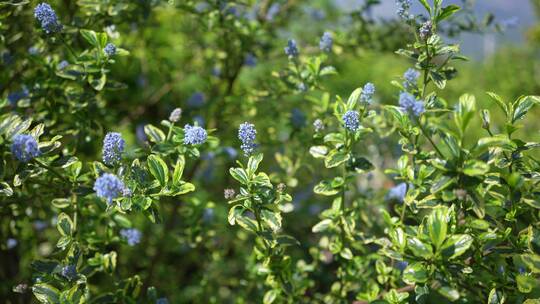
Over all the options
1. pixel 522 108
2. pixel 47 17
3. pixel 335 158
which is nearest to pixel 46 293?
pixel 47 17

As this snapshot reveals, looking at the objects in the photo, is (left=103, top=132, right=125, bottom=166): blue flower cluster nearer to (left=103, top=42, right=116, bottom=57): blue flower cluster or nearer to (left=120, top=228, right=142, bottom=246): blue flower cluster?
(left=103, top=42, right=116, bottom=57): blue flower cluster

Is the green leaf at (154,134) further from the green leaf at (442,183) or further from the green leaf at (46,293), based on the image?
the green leaf at (442,183)

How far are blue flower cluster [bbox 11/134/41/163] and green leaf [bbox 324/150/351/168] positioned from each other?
2.72ft

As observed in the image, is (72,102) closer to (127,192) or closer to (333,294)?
(127,192)

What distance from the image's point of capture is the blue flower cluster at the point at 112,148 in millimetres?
1293

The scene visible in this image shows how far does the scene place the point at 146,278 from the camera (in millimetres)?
2348

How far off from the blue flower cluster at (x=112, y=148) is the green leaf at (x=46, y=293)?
42 cm

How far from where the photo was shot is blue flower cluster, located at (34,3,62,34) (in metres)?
1.43

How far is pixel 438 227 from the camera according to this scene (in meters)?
1.18

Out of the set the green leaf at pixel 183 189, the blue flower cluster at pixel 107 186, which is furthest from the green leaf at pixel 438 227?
the blue flower cluster at pixel 107 186

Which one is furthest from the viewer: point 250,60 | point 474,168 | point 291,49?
point 250,60

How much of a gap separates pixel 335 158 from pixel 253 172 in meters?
0.30

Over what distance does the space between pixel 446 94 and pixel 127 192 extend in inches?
210

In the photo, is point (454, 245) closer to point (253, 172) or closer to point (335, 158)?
point (335, 158)
